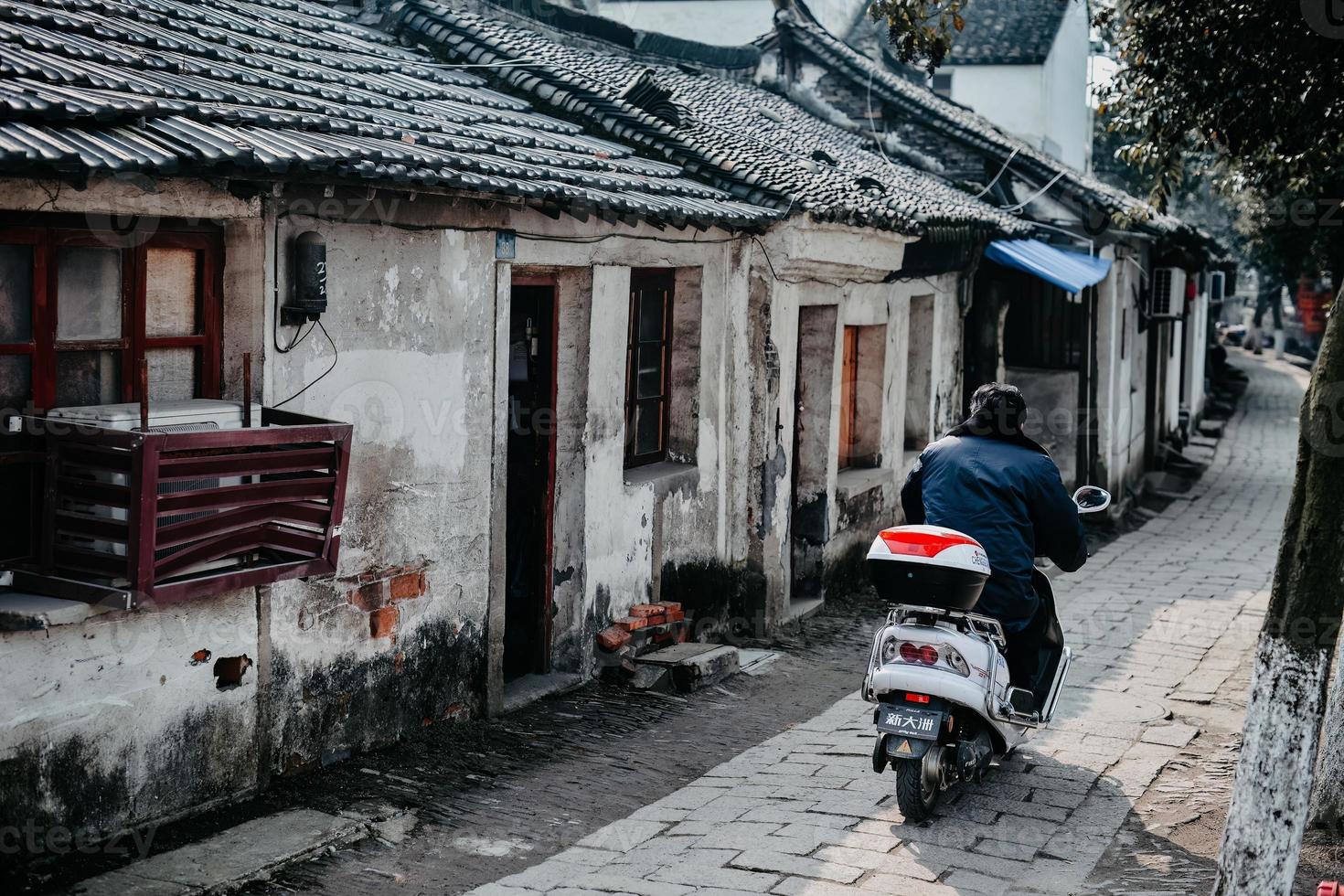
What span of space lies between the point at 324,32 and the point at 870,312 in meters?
5.34

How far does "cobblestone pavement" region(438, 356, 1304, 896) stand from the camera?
541 cm

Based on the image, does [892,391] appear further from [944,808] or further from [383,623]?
[383,623]

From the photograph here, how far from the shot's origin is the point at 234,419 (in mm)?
5785

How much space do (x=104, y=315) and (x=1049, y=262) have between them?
10677 millimetres

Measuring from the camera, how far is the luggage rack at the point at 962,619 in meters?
5.95

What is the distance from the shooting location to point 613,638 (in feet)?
27.8

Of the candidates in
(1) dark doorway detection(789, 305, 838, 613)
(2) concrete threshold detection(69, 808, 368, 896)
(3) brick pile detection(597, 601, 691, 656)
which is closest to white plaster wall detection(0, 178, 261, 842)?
(2) concrete threshold detection(69, 808, 368, 896)

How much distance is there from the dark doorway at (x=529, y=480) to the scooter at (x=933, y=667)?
2742mm

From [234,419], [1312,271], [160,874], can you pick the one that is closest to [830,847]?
[160,874]

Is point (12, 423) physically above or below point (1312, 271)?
below

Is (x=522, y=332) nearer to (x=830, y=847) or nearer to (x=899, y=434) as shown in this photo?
(x=830, y=847)
